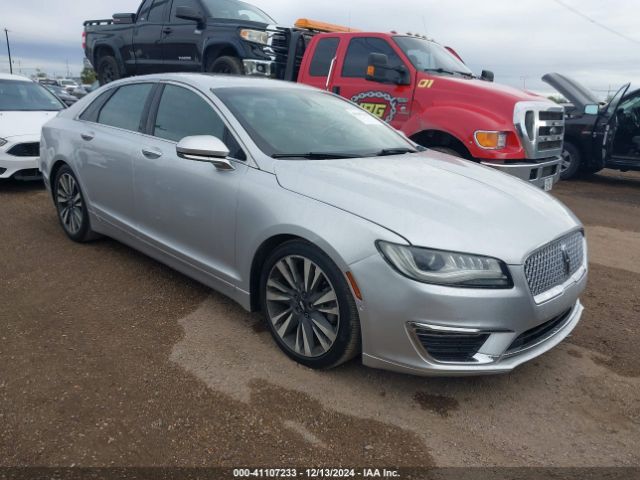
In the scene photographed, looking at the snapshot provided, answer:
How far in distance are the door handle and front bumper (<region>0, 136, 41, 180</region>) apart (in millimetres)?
3880

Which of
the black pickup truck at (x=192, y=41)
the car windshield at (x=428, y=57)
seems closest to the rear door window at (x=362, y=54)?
the car windshield at (x=428, y=57)

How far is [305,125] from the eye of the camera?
3.68 m

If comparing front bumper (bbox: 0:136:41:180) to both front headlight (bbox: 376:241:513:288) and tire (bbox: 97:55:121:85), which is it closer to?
tire (bbox: 97:55:121:85)

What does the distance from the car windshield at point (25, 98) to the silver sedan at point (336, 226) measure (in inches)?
177

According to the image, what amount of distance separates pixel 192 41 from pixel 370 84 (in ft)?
11.5

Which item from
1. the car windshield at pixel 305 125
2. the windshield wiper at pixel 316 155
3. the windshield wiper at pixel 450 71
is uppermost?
the windshield wiper at pixel 450 71

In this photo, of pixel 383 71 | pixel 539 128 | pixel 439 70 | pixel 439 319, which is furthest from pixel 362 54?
pixel 439 319

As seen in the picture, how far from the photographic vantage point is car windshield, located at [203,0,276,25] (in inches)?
336

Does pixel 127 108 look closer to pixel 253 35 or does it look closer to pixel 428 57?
pixel 428 57

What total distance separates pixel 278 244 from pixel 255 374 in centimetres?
72

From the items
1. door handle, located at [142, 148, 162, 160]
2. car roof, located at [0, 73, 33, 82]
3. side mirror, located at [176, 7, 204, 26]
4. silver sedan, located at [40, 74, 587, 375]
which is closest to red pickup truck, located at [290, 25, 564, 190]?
silver sedan, located at [40, 74, 587, 375]

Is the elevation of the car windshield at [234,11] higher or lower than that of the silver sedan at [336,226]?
higher

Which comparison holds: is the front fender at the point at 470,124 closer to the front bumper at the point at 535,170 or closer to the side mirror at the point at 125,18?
the front bumper at the point at 535,170

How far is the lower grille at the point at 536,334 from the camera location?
8.80 feet
